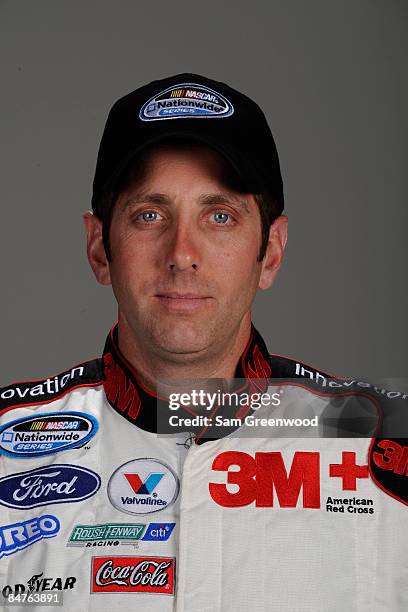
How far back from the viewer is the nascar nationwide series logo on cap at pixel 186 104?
102 inches

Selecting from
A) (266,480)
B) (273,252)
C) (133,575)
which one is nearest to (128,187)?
(273,252)

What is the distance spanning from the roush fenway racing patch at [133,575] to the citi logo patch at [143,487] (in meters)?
0.12

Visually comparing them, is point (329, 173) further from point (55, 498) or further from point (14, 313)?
point (55, 498)

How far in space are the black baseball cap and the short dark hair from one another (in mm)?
14

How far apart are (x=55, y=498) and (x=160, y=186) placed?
763mm

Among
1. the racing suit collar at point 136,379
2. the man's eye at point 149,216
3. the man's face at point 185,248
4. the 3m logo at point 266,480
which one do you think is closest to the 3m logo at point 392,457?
the 3m logo at point 266,480

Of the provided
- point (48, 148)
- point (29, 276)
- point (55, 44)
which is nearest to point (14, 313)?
point (29, 276)

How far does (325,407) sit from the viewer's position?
9.06 ft

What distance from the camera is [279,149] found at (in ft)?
11.2

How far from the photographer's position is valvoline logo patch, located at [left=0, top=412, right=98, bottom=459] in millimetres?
2668

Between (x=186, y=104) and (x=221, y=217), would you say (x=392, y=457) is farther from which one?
(x=186, y=104)

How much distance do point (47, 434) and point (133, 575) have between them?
1.36 ft

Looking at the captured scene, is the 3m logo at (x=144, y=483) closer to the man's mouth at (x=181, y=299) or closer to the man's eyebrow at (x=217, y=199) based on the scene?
the man's mouth at (x=181, y=299)

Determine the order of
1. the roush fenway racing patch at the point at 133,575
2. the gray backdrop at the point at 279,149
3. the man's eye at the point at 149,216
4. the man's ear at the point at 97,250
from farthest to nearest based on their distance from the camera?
the gray backdrop at the point at 279,149
the man's ear at the point at 97,250
the man's eye at the point at 149,216
the roush fenway racing patch at the point at 133,575
